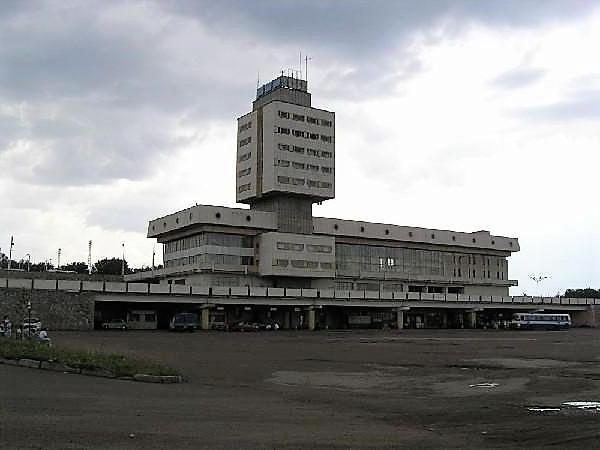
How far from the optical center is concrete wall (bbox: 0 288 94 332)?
6982 cm

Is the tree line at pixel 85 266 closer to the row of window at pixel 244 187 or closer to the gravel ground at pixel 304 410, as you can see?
the row of window at pixel 244 187

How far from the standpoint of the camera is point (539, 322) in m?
106

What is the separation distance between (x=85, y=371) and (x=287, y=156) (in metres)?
84.4

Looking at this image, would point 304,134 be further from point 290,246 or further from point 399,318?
point 399,318

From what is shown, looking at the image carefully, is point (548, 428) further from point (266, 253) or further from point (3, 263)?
point (3, 263)

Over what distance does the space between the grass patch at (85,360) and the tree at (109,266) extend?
490 feet

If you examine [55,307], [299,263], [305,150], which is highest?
[305,150]

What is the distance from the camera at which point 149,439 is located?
37.6 feet

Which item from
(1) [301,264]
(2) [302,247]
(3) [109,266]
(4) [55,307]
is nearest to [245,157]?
(2) [302,247]

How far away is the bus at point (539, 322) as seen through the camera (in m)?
105

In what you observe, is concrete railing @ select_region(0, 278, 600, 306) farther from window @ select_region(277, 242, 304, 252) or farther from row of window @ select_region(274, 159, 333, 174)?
row of window @ select_region(274, 159, 333, 174)

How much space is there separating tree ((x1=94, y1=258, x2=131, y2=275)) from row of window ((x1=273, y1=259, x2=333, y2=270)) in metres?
79.6

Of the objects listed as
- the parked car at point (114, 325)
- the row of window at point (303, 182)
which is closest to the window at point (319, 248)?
the row of window at point (303, 182)

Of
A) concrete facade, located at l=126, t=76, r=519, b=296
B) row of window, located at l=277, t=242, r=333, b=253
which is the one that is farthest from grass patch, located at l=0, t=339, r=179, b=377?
row of window, located at l=277, t=242, r=333, b=253
